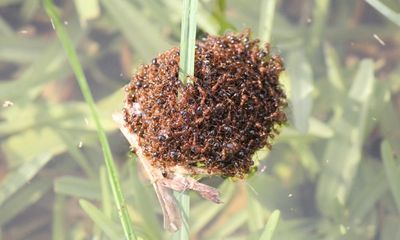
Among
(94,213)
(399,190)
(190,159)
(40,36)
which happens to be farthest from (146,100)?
(40,36)

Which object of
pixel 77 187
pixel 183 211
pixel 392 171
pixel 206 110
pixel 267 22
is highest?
pixel 267 22

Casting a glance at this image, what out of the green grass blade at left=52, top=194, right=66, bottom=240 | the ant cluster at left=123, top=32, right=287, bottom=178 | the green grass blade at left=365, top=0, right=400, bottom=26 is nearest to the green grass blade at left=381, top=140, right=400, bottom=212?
the green grass blade at left=365, top=0, right=400, bottom=26

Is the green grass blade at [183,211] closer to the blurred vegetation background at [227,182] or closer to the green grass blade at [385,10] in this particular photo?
the blurred vegetation background at [227,182]

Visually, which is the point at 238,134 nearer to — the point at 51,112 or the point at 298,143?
the point at 298,143

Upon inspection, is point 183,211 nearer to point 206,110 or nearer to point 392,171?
point 206,110

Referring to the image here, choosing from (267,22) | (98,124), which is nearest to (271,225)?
(98,124)

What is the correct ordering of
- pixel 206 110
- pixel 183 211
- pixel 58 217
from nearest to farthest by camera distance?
pixel 206 110 < pixel 183 211 < pixel 58 217
